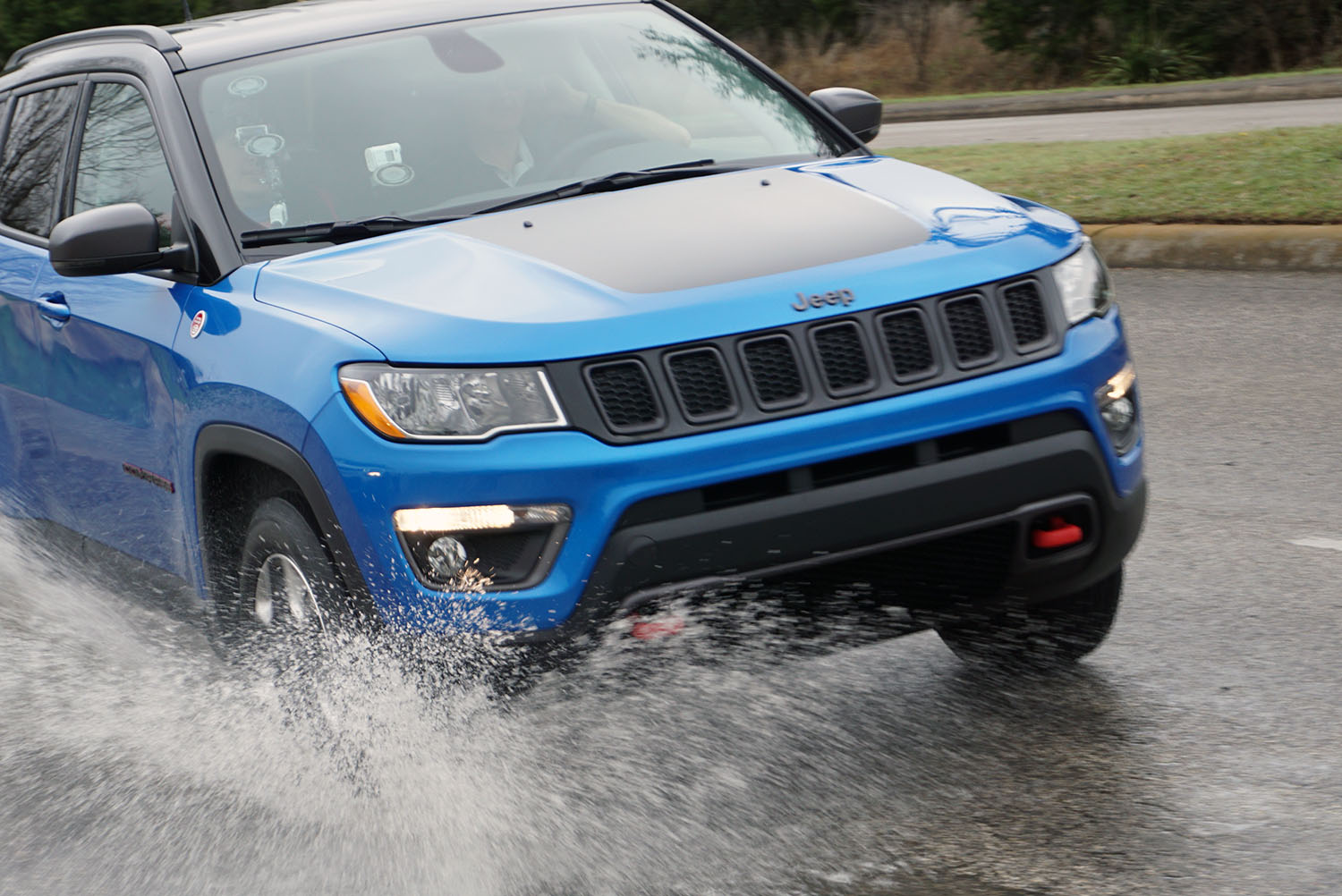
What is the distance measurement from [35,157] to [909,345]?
10.3 feet

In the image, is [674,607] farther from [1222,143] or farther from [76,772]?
[1222,143]

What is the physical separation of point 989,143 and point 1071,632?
12.6 meters

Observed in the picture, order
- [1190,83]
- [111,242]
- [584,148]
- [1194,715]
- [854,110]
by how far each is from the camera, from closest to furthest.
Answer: [1194,715] < [111,242] < [584,148] < [854,110] < [1190,83]

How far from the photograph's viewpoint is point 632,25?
17.5 feet

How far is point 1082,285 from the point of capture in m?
4.00

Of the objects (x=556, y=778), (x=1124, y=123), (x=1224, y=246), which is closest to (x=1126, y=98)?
(x=1124, y=123)

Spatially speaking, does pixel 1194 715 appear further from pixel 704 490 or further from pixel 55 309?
pixel 55 309

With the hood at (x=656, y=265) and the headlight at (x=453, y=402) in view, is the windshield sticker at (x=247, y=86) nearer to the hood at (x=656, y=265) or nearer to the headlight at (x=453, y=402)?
the hood at (x=656, y=265)

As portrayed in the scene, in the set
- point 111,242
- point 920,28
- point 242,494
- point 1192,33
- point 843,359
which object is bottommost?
point 920,28

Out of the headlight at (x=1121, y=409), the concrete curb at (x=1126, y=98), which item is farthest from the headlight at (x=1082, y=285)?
the concrete curb at (x=1126, y=98)

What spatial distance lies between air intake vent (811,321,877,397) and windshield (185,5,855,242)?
1.19 meters

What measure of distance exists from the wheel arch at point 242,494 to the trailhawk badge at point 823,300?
3.40ft

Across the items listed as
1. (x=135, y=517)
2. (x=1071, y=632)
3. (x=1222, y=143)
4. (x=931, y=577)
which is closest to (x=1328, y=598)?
(x=1071, y=632)

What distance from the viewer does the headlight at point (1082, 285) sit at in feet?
12.9
